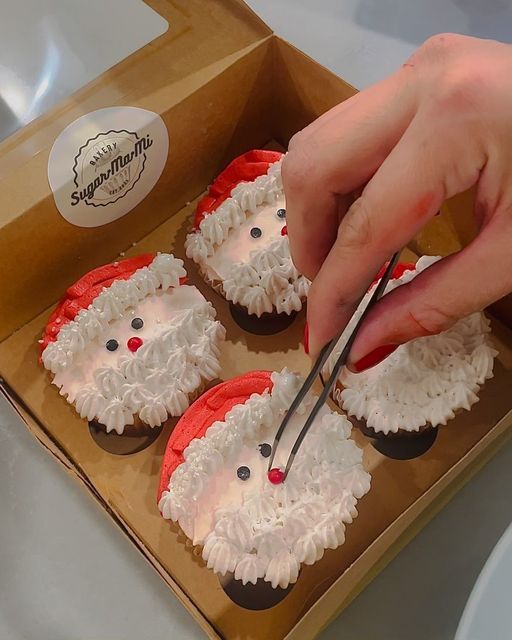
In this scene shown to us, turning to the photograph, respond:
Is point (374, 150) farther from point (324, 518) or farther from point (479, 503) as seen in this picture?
point (479, 503)

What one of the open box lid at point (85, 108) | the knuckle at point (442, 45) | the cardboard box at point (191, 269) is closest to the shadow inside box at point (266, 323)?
the cardboard box at point (191, 269)

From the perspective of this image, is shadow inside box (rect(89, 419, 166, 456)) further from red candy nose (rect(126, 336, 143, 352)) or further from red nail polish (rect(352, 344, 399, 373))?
red nail polish (rect(352, 344, 399, 373))

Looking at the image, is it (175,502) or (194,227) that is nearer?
(175,502)

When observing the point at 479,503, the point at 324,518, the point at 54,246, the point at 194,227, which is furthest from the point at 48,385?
the point at 479,503

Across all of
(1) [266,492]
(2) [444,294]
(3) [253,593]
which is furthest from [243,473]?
(2) [444,294]

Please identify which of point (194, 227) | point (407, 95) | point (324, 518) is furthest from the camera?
point (194, 227)
